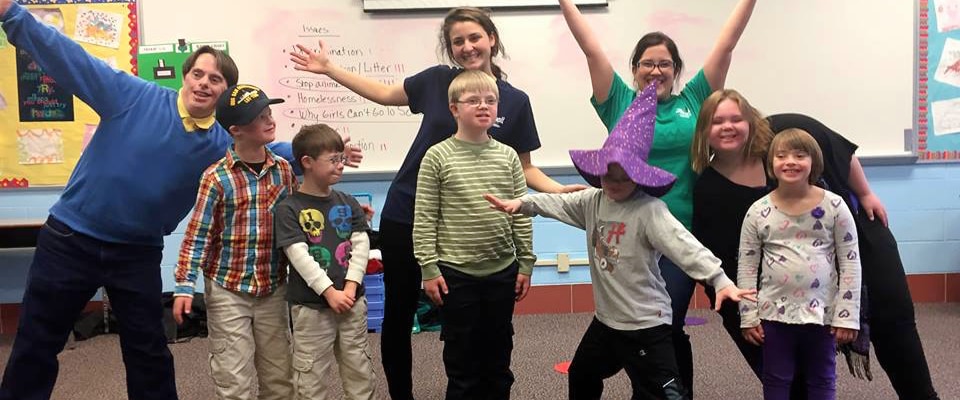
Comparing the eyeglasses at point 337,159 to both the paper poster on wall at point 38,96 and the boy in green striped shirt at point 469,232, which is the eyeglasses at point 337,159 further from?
the paper poster on wall at point 38,96

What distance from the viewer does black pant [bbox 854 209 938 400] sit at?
2109 millimetres

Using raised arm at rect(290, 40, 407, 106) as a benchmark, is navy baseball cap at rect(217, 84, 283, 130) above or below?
below

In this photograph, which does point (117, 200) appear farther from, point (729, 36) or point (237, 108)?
point (729, 36)

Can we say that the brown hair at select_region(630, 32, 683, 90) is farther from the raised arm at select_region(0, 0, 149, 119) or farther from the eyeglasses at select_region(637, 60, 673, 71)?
the raised arm at select_region(0, 0, 149, 119)

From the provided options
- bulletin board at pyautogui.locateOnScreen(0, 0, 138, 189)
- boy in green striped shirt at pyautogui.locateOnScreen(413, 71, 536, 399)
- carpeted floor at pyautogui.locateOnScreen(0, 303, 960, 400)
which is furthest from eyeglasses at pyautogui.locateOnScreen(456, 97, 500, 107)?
bulletin board at pyautogui.locateOnScreen(0, 0, 138, 189)

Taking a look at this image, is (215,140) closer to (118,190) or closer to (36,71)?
(118,190)

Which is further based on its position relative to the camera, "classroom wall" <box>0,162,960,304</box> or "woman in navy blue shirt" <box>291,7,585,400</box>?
"classroom wall" <box>0,162,960,304</box>

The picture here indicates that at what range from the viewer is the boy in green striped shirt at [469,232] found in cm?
193

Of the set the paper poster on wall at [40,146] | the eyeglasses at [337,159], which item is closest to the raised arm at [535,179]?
the eyeglasses at [337,159]

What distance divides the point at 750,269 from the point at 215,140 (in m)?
1.58

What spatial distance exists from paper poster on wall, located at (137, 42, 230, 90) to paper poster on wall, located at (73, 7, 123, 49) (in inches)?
6.2

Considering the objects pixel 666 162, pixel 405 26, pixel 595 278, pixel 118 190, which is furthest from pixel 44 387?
pixel 405 26

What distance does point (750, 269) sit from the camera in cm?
196

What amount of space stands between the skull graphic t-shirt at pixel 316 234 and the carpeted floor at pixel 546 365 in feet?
3.13
